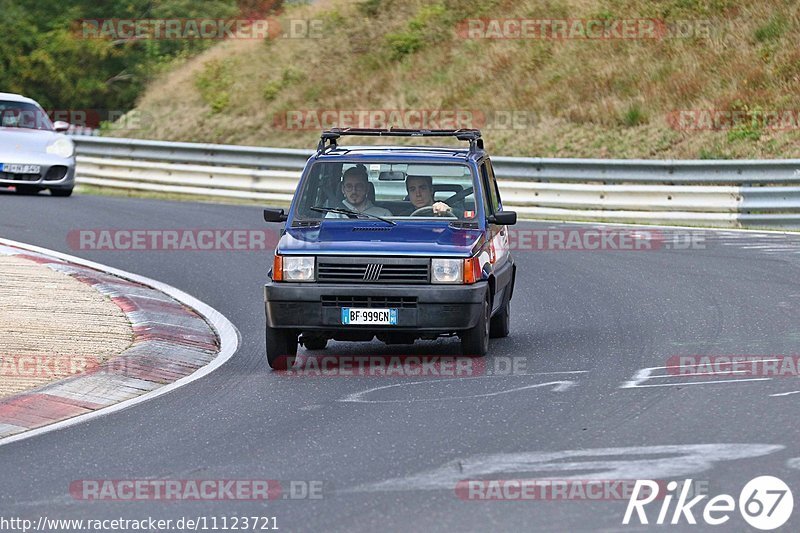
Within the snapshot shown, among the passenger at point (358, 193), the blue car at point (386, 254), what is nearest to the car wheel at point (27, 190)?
the blue car at point (386, 254)

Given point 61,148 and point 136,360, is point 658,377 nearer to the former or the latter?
point 136,360

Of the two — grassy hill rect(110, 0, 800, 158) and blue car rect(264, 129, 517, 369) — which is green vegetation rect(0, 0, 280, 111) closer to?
grassy hill rect(110, 0, 800, 158)

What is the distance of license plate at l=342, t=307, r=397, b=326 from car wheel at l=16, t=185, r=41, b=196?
16.4 m

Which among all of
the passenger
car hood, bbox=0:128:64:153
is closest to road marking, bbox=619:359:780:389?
the passenger

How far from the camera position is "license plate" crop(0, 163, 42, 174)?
2445 centimetres

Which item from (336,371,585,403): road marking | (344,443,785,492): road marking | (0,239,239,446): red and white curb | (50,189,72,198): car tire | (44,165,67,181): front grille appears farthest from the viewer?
(50,189,72,198): car tire

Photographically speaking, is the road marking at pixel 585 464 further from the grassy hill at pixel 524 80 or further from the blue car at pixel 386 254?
the grassy hill at pixel 524 80

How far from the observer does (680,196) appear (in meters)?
22.8

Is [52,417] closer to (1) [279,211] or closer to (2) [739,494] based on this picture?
(1) [279,211]

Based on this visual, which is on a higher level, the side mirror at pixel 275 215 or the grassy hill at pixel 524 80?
the grassy hill at pixel 524 80

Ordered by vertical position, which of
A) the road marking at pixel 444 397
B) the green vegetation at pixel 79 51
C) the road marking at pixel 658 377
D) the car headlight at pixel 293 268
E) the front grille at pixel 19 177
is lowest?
the road marking at pixel 444 397

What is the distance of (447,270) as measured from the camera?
35.1 ft

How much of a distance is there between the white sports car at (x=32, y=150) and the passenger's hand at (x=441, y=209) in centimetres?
1460

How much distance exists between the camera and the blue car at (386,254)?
1065cm
